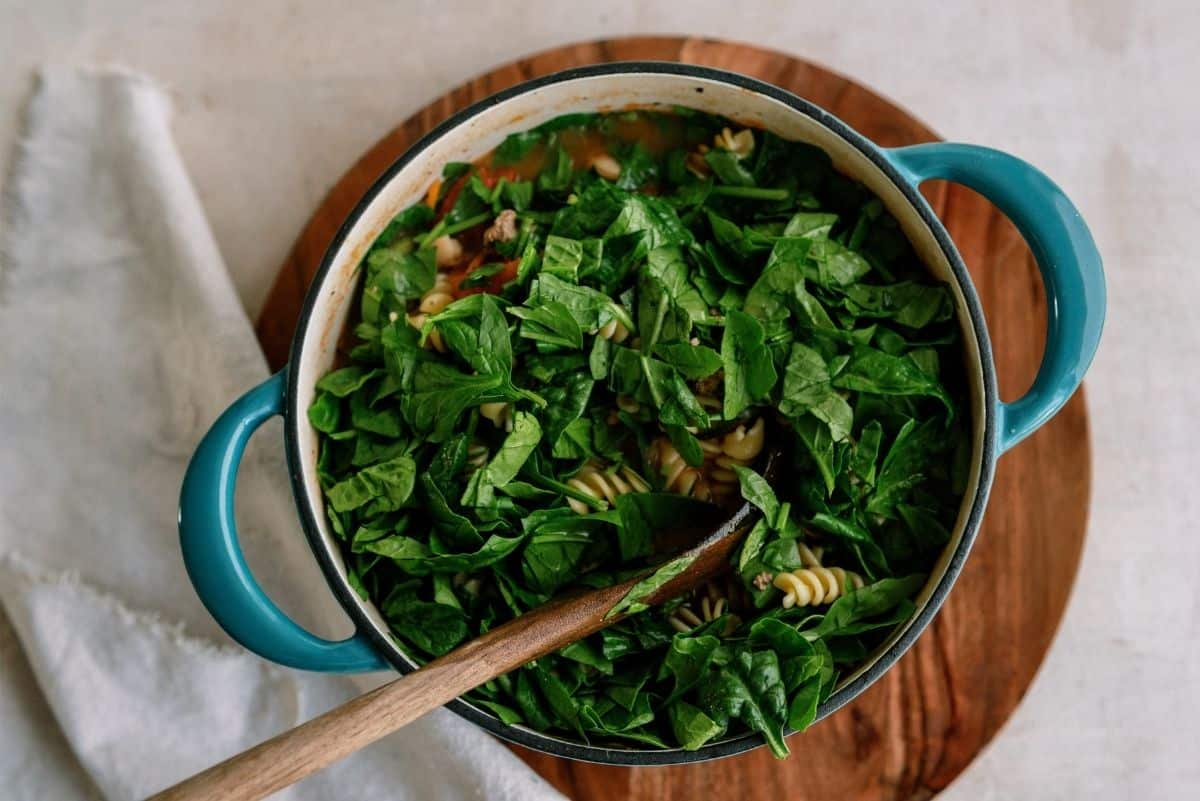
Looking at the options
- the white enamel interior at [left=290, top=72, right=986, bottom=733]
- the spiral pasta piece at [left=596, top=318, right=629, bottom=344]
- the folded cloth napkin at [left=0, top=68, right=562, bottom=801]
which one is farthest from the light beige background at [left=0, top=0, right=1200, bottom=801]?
the spiral pasta piece at [left=596, top=318, right=629, bottom=344]

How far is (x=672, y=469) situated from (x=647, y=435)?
64 mm

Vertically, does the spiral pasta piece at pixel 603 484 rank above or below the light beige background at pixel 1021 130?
below

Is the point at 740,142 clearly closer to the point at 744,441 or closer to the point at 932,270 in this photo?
the point at 932,270

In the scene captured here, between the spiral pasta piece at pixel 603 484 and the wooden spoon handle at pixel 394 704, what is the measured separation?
143mm

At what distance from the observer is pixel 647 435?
163 cm

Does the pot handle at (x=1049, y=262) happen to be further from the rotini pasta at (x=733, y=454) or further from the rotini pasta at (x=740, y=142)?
the rotini pasta at (x=733, y=454)

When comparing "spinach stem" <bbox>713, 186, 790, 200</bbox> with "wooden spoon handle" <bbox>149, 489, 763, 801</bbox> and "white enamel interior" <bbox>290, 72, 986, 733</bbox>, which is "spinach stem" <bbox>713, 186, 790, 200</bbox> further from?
"wooden spoon handle" <bbox>149, 489, 763, 801</bbox>

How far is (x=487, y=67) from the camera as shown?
205cm

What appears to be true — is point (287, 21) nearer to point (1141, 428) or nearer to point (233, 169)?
point (233, 169)

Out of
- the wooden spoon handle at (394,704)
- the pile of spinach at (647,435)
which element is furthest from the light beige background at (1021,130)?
the wooden spoon handle at (394,704)

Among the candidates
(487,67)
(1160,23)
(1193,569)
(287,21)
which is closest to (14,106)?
(287,21)

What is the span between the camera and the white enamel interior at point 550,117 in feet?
5.04

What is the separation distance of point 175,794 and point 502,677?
1.68 ft

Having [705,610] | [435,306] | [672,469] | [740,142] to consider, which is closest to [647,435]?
[672,469]
